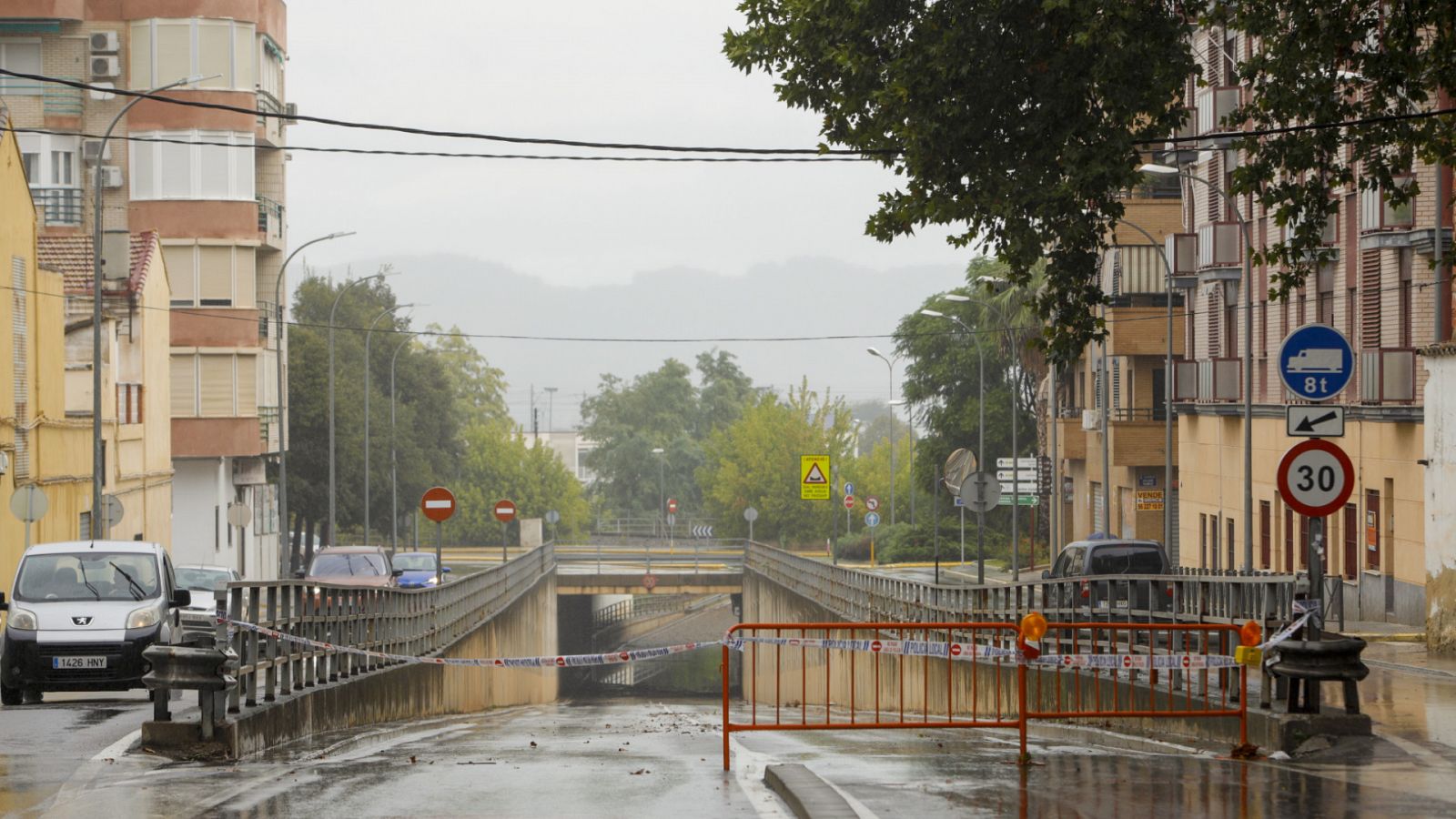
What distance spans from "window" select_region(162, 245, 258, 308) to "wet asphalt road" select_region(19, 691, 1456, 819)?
167 ft

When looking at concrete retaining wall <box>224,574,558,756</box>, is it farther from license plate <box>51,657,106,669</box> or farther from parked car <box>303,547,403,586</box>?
license plate <box>51,657,106,669</box>

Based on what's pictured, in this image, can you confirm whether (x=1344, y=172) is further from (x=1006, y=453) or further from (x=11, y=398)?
(x=1006, y=453)

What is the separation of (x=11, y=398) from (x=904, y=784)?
103 feet

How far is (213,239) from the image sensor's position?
65.4 metres

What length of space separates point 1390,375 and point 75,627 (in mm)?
25120

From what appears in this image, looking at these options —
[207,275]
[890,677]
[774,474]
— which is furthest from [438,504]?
[774,474]

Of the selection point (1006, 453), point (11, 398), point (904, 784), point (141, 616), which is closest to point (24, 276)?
point (11, 398)

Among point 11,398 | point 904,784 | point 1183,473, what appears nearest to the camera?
point 904,784

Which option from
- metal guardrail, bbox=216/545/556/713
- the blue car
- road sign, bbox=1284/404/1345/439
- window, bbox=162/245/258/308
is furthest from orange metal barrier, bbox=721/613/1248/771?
window, bbox=162/245/258/308

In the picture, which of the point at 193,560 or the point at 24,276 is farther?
the point at 193,560

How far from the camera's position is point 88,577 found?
857 inches

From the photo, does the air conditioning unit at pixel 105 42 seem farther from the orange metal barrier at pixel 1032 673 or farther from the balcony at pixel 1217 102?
the orange metal barrier at pixel 1032 673

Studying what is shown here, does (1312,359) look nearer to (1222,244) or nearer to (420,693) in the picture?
(420,693)

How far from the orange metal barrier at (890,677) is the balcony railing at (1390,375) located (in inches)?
395
